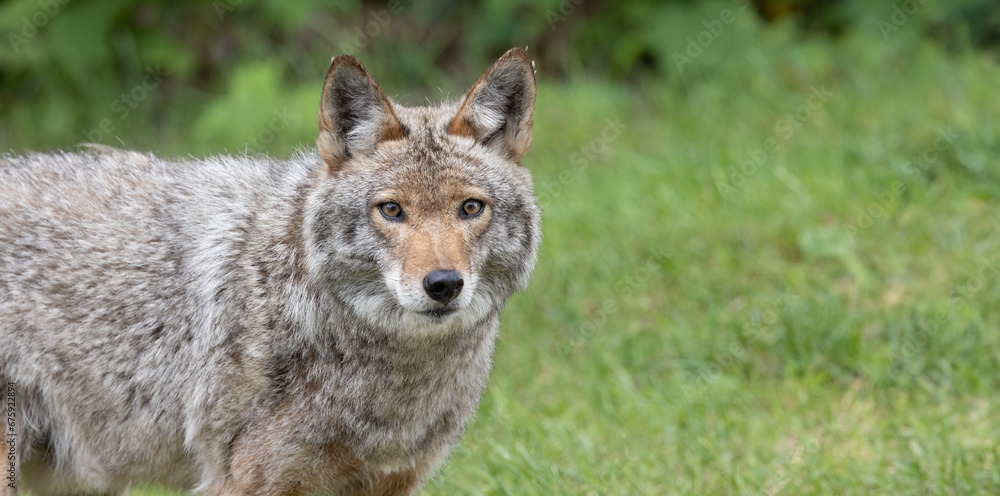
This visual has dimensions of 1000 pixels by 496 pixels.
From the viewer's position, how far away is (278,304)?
13.6 ft

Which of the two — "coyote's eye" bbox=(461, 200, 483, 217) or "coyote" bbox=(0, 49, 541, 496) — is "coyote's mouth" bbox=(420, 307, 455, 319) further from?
"coyote's eye" bbox=(461, 200, 483, 217)

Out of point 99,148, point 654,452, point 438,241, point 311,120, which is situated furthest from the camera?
point 311,120

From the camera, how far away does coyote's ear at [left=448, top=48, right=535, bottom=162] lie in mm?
4027

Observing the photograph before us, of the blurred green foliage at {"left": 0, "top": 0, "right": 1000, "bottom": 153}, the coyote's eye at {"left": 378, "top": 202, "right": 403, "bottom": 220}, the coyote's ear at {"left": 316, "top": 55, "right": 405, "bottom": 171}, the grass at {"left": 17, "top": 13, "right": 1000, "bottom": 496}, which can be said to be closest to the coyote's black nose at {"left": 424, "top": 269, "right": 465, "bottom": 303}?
the coyote's eye at {"left": 378, "top": 202, "right": 403, "bottom": 220}

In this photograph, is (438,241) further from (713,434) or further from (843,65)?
(843,65)

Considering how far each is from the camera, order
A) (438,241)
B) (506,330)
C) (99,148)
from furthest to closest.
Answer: (506,330) < (99,148) < (438,241)

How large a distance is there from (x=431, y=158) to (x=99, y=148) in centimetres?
195

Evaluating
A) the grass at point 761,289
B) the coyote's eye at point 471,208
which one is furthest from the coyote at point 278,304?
the grass at point 761,289

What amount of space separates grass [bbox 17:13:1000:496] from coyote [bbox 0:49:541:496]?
116cm

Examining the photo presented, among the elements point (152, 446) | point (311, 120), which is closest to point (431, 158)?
point (152, 446)

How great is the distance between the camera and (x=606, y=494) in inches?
198

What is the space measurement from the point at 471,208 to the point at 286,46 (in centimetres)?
739

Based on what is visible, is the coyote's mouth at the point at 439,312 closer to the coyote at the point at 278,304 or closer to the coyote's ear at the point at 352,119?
the coyote at the point at 278,304

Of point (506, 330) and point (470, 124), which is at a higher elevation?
point (470, 124)
